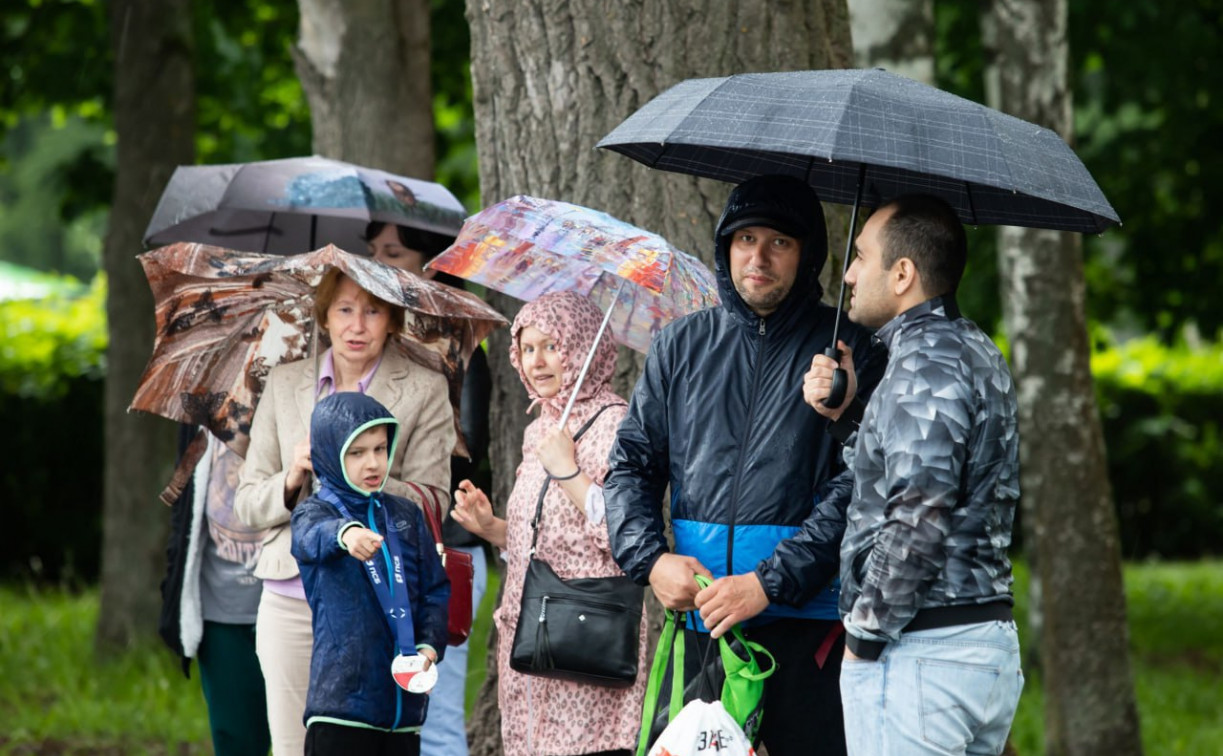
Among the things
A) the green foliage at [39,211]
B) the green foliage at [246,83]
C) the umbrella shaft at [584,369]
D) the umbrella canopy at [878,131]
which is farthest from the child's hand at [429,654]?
the green foliage at [39,211]

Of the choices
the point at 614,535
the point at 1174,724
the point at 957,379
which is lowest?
the point at 1174,724

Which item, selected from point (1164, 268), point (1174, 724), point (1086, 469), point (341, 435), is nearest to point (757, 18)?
point (341, 435)

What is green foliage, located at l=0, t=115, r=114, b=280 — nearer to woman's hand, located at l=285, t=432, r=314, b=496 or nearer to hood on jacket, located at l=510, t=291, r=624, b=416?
woman's hand, located at l=285, t=432, r=314, b=496

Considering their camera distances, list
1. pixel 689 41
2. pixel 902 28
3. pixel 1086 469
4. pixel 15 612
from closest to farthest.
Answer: pixel 689 41
pixel 902 28
pixel 1086 469
pixel 15 612

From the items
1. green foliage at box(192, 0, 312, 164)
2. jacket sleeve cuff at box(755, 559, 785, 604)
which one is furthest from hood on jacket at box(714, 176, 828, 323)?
green foliage at box(192, 0, 312, 164)

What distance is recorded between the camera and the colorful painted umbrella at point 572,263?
4.18 metres

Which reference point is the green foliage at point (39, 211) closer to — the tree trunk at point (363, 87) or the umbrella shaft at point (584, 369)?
the tree trunk at point (363, 87)

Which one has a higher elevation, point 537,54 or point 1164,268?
point 537,54

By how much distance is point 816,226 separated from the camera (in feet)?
12.6

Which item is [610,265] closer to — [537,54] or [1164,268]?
[537,54]

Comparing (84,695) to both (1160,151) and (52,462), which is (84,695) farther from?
(1160,151)

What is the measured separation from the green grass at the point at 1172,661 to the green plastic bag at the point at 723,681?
164 inches

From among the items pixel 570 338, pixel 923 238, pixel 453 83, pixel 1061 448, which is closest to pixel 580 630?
pixel 570 338

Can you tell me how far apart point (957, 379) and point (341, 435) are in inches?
63.8
